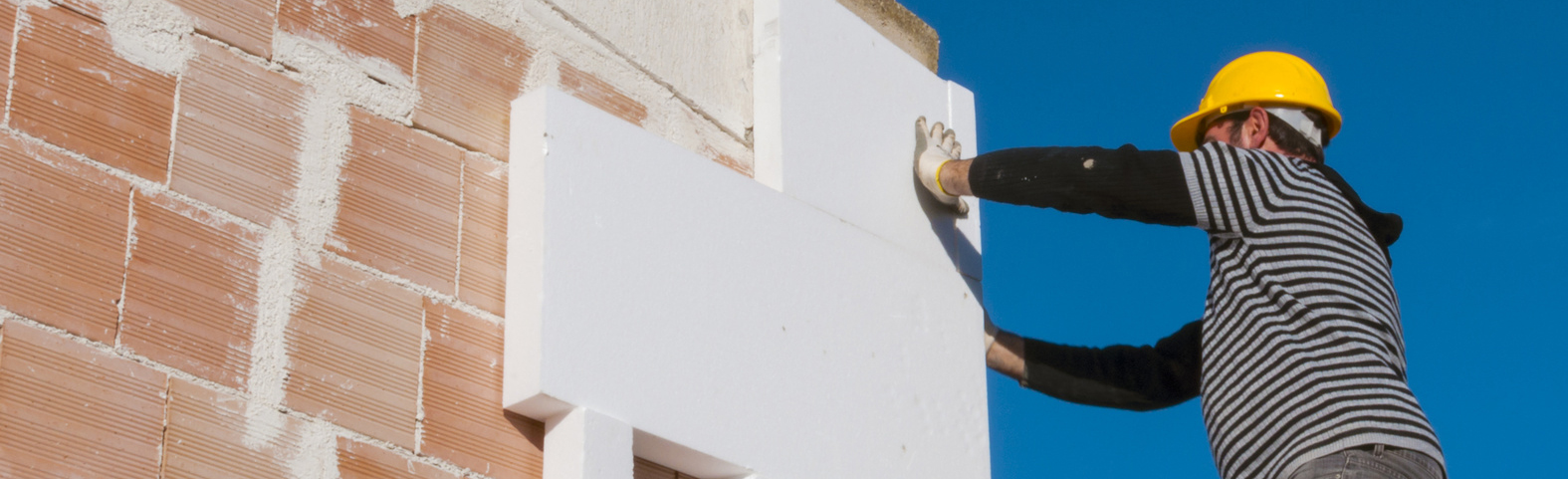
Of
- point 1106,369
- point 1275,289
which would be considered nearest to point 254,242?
point 1275,289

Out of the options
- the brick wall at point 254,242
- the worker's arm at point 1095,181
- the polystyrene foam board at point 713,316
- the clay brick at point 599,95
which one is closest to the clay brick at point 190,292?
the brick wall at point 254,242

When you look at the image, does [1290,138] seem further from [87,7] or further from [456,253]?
[87,7]

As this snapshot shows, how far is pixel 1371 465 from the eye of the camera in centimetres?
308

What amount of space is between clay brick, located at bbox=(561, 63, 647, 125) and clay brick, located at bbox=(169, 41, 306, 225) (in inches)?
25.9

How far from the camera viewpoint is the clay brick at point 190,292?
2.25 metres

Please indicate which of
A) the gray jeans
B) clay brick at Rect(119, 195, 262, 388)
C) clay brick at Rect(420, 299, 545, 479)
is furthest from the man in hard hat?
clay brick at Rect(119, 195, 262, 388)

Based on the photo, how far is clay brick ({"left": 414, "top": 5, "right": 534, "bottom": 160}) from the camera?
281 cm

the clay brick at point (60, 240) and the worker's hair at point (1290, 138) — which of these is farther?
the worker's hair at point (1290, 138)

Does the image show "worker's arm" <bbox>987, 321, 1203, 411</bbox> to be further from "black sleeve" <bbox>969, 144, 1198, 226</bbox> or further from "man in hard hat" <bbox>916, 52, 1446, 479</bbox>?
"black sleeve" <bbox>969, 144, 1198, 226</bbox>

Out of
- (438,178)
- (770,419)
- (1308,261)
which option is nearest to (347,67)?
(438,178)

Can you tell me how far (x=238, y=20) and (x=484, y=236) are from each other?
1.76 ft

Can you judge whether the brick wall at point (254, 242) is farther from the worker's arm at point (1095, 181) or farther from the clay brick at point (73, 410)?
the worker's arm at point (1095, 181)

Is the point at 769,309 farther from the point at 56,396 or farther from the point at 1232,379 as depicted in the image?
the point at 56,396

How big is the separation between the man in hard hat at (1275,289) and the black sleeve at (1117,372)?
2.4 inches
